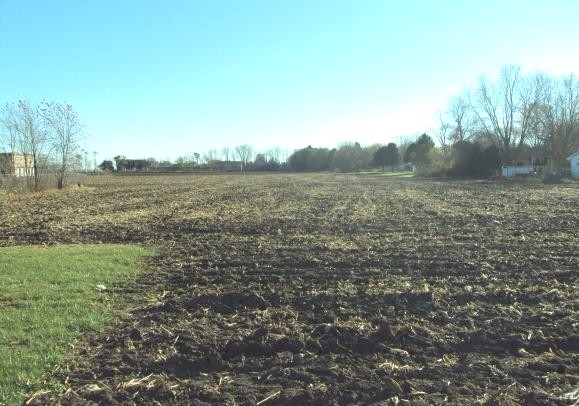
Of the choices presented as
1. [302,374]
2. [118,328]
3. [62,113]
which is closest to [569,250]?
[302,374]

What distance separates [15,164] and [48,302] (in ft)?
139

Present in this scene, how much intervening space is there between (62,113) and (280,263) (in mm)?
46654

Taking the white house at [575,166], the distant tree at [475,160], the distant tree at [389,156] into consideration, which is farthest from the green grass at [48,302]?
the distant tree at [389,156]

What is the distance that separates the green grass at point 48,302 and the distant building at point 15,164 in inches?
1378

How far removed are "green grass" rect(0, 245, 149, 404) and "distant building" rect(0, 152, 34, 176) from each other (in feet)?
115

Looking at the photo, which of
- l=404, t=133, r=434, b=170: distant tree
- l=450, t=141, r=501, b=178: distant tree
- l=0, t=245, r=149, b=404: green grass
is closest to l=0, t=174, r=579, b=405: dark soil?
l=0, t=245, r=149, b=404: green grass

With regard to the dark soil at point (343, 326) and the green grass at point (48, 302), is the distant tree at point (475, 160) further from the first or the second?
the green grass at point (48, 302)

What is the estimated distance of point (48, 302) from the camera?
7305 mm

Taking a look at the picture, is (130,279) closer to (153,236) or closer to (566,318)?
(153,236)

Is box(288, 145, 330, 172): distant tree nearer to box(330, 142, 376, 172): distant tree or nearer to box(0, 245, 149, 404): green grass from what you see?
box(330, 142, 376, 172): distant tree

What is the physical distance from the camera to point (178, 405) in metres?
4.29

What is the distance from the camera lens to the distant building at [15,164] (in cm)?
4241

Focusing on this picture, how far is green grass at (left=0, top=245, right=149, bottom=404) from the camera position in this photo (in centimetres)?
503

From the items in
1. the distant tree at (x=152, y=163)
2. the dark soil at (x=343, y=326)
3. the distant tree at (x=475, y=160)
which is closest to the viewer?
the dark soil at (x=343, y=326)
